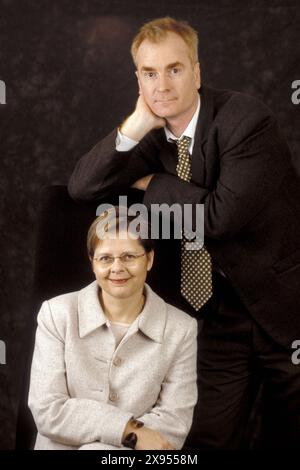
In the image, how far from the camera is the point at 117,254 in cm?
201

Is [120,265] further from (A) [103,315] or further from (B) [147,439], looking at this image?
(B) [147,439]

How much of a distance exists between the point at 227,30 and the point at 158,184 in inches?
21.6

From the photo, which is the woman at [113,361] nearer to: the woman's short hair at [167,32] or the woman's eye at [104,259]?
the woman's eye at [104,259]

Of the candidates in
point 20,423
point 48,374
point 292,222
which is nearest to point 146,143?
point 292,222

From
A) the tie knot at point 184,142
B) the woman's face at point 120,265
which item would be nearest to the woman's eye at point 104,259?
the woman's face at point 120,265

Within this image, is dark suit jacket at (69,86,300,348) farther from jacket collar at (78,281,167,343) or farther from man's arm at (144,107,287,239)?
jacket collar at (78,281,167,343)

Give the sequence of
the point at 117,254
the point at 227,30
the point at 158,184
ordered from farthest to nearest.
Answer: the point at 227,30, the point at 158,184, the point at 117,254

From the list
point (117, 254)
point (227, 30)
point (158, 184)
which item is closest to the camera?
point (117, 254)

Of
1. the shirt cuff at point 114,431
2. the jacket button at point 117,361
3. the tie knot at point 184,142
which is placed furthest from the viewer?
the tie knot at point 184,142

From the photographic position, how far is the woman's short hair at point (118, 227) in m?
2.04

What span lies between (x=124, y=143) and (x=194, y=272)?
1.32 ft

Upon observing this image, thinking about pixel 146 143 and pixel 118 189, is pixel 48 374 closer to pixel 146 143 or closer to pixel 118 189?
pixel 118 189

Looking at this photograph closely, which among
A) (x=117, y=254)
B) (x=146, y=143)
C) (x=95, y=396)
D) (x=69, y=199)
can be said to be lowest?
(x=95, y=396)
